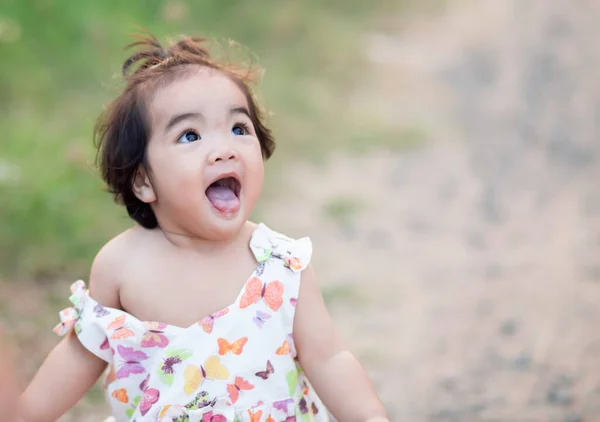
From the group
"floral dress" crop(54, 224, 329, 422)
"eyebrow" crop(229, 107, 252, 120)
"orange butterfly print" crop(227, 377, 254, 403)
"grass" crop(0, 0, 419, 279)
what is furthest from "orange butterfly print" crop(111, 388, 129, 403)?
"grass" crop(0, 0, 419, 279)

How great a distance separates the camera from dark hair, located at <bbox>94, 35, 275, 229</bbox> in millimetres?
1967

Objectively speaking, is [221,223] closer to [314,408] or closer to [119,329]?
[119,329]

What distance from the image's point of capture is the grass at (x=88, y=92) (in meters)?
3.82

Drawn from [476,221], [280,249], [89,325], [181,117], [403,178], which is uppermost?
[403,178]

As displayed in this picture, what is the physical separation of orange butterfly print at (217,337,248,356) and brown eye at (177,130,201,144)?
0.41 m

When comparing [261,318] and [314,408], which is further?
[314,408]

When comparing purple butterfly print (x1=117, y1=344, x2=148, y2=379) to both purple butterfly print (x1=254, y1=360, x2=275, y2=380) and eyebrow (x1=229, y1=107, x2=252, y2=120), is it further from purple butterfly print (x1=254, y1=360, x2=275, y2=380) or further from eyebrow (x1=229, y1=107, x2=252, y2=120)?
eyebrow (x1=229, y1=107, x2=252, y2=120)

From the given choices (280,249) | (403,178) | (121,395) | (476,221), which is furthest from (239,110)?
(403,178)

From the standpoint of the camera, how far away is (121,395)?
201 centimetres

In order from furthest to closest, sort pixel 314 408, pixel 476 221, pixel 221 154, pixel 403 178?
pixel 403 178 < pixel 476 221 < pixel 314 408 < pixel 221 154

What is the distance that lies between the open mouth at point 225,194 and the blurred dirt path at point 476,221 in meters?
1.34

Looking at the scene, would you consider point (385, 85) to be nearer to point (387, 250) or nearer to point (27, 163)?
point (387, 250)

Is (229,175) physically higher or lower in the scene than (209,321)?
higher

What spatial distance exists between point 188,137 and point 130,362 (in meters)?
0.48
